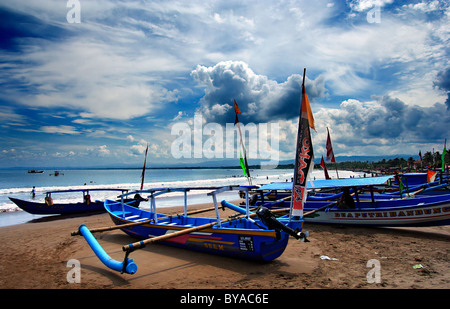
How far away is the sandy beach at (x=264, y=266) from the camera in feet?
21.1

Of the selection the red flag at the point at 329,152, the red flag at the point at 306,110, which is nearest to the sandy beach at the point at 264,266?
the red flag at the point at 306,110

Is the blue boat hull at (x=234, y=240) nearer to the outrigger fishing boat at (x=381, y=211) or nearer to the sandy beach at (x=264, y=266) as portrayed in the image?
the sandy beach at (x=264, y=266)

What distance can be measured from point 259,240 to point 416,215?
8.06m

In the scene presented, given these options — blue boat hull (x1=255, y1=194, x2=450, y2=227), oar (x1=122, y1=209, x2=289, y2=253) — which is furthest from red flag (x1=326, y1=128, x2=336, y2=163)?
oar (x1=122, y1=209, x2=289, y2=253)

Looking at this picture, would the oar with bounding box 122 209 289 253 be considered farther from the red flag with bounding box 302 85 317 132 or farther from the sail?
the red flag with bounding box 302 85 317 132

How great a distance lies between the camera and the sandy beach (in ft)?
21.1

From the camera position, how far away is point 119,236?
1247 centimetres

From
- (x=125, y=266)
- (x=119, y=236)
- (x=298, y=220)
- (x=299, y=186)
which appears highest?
(x=299, y=186)

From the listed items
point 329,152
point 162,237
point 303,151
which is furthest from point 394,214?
point 162,237
